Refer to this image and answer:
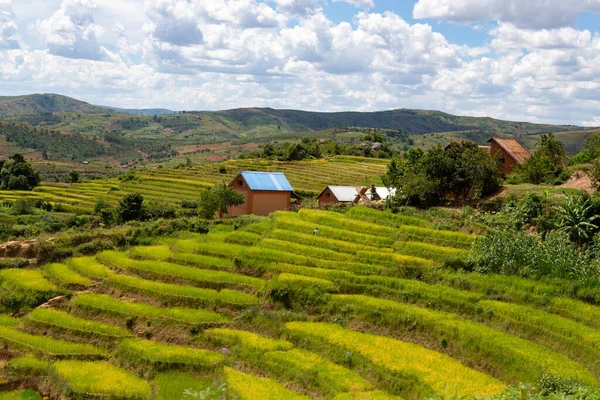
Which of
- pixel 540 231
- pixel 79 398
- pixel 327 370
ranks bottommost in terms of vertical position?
pixel 79 398

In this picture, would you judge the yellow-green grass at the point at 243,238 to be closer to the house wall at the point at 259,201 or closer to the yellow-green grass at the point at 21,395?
the house wall at the point at 259,201

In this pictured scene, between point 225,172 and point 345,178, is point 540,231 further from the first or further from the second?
point 225,172

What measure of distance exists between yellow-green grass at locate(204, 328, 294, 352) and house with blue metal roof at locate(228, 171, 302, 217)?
24.6 m

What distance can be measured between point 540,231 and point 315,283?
15443 millimetres

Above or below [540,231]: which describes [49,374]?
below

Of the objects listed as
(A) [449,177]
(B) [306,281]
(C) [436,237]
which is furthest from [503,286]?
(A) [449,177]

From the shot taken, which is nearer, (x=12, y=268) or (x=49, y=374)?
(x=49, y=374)

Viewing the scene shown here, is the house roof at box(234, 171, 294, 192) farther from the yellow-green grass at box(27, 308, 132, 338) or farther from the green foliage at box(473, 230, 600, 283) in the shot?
the yellow-green grass at box(27, 308, 132, 338)

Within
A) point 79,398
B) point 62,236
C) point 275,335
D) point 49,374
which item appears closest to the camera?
point 79,398

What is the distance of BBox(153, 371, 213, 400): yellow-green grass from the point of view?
22.7m

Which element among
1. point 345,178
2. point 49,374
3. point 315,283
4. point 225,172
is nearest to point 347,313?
point 315,283

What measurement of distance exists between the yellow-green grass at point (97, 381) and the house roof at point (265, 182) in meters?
27.5

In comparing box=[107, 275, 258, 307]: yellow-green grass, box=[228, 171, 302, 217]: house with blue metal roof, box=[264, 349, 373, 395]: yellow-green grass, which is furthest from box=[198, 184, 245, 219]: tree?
box=[264, 349, 373, 395]: yellow-green grass

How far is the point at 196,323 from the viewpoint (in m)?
27.2
